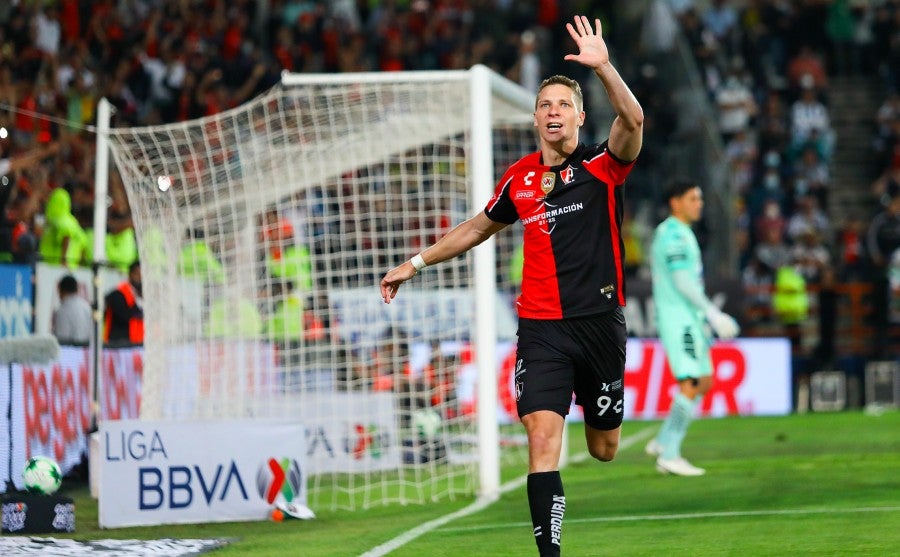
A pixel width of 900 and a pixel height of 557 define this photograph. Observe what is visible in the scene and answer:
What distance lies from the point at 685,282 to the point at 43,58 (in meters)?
10.3

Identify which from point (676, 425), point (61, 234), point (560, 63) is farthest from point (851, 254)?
point (61, 234)

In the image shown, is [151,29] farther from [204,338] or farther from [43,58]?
[204,338]

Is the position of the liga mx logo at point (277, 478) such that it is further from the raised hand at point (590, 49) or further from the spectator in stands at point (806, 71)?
the spectator in stands at point (806, 71)

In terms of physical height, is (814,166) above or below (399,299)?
above

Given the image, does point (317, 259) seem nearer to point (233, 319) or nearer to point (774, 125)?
point (233, 319)

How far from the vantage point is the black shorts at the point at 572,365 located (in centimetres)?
754

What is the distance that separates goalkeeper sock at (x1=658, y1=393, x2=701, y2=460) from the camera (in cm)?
1326

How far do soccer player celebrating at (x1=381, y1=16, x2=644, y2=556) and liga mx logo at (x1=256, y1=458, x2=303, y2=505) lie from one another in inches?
131

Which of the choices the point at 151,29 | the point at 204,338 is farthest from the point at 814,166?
the point at 204,338

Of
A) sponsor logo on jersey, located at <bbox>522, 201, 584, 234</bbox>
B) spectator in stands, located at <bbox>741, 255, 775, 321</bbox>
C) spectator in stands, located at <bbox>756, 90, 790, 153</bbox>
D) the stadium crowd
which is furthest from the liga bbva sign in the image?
spectator in stands, located at <bbox>756, 90, 790, 153</bbox>

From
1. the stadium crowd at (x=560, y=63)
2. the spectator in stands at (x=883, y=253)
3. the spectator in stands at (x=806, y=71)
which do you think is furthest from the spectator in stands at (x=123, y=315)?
the spectator in stands at (x=806, y=71)

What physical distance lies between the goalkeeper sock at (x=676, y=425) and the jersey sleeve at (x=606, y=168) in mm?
5845

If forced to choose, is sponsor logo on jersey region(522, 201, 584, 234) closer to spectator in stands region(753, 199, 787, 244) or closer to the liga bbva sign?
the liga bbva sign

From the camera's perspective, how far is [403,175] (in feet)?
46.2
